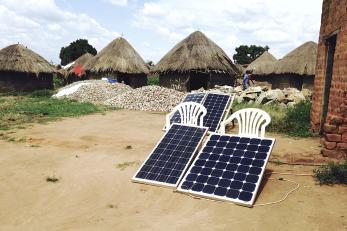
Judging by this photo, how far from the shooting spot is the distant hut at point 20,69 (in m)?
24.9

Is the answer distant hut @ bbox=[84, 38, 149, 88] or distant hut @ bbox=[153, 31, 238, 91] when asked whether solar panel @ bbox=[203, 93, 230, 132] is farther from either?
distant hut @ bbox=[84, 38, 149, 88]

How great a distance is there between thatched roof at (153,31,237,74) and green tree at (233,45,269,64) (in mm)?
37320

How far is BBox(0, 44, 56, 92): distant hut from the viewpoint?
24875 mm

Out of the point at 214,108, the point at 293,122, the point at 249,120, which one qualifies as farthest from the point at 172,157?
the point at 293,122

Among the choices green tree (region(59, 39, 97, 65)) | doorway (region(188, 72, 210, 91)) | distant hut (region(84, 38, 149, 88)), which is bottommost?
doorway (region(188, 72, 210, 91))

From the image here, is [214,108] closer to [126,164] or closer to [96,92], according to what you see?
[126,164]

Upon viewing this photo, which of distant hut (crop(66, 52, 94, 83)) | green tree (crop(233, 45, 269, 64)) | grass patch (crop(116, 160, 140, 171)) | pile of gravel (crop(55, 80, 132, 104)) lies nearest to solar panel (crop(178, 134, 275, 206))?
grass patch (crop(116, 160, 140, 171))

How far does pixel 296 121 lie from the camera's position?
1124 centimetres

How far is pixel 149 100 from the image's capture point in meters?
18.7

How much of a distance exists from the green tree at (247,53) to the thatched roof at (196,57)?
3732 cm

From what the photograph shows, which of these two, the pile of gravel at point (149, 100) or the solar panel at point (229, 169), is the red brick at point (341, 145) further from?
the pile of gravel at point (149, 100)

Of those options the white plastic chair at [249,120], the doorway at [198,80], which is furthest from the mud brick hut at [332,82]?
the doorway at [198,80]

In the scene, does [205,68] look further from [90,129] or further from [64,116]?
[90,129]

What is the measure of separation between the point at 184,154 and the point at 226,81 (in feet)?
65.4
